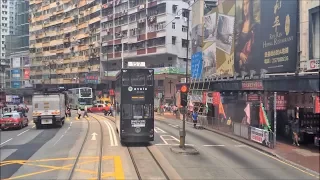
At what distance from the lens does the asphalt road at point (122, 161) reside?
14.2 metres

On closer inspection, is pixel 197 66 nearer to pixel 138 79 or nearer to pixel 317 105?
pixel 138 79

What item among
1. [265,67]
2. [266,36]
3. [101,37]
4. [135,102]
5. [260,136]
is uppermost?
[101,37]

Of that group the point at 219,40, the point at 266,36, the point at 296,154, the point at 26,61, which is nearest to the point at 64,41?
the point at 26,61

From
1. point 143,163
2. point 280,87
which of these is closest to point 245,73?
point 280,87

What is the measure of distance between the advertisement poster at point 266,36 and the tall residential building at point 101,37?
91.5ft

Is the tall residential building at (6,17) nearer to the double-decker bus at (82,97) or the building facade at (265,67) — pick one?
the double-decker bus at (82,97)

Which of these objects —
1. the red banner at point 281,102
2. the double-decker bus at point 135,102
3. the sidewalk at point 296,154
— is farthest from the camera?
the red banner at point 281,102

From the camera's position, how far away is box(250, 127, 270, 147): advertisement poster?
21925 millimetres

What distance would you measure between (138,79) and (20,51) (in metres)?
114

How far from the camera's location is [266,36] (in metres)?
29.7

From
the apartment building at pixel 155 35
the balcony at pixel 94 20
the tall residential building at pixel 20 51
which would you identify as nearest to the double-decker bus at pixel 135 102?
the apartment building at pixel 155 35

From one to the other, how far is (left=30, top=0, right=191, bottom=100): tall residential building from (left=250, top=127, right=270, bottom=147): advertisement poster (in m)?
39.3

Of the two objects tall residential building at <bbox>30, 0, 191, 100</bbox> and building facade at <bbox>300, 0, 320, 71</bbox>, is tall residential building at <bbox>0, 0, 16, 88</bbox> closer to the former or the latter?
tall residential building at <bbox>30, 0, 191, 100</bbox>

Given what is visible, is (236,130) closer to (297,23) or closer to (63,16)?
(297,23)
